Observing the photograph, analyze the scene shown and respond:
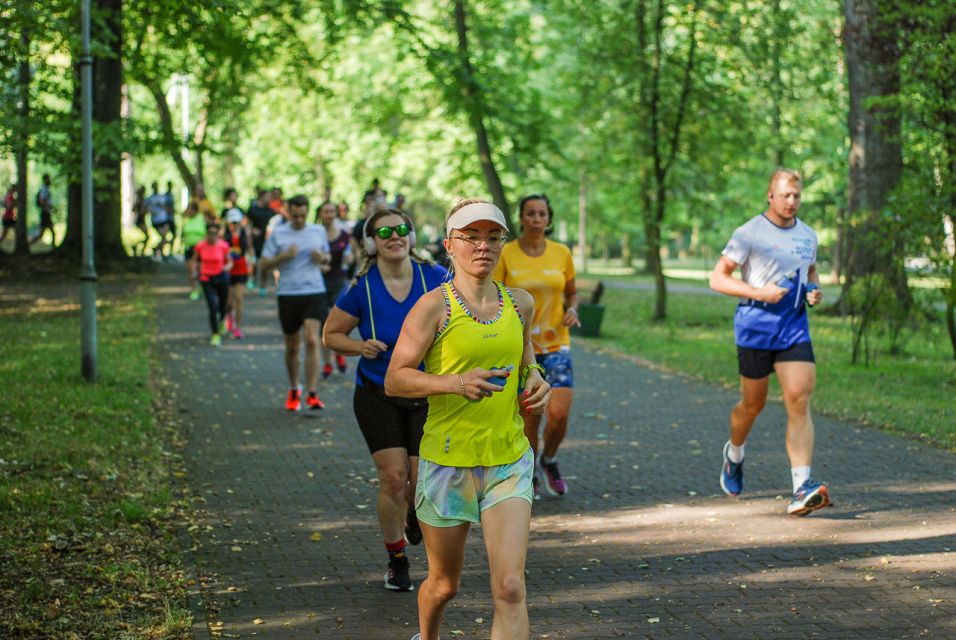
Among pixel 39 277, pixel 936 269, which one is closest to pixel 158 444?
pixel 936 269

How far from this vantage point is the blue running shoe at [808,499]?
Result: 7.87m

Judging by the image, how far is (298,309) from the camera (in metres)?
12.6

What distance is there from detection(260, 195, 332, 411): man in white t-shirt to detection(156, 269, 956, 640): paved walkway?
748 millimetres

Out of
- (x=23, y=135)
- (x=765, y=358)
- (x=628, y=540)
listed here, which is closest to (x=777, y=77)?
(x=23, y=135)

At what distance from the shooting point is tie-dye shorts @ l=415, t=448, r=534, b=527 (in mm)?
4758

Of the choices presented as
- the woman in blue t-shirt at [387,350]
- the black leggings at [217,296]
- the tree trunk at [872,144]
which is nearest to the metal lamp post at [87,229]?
the black leggings at [217,296]

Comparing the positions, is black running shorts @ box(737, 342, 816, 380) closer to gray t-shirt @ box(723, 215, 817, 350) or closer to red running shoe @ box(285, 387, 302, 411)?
gray t-shirt @ box(723, 215, 817, 350)

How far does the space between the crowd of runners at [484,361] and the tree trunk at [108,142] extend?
31.4ft

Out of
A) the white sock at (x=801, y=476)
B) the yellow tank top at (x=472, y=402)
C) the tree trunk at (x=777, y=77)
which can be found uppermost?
the tree trunk at (x=777, y=77)

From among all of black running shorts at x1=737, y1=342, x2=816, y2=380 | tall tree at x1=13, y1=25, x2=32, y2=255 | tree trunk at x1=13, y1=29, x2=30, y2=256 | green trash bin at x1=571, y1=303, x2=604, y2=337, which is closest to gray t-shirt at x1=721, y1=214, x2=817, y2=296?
black running shorts at x1=737, y1=342, x2=816, y2=380

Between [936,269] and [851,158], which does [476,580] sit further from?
[851,158]

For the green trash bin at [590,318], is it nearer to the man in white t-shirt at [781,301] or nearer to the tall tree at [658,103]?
the tall tree at [658,103]

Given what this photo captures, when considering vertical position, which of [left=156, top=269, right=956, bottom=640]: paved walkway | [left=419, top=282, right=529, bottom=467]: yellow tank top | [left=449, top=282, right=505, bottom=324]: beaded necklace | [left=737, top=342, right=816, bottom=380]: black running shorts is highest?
[left=449, top=282, right=505, bottom=324]: beaded necklace

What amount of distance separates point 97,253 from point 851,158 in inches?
665
